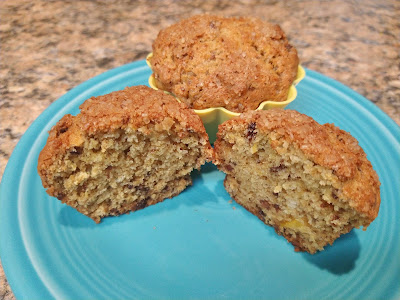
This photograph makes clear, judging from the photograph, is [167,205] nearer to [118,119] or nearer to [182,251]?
[182,251]

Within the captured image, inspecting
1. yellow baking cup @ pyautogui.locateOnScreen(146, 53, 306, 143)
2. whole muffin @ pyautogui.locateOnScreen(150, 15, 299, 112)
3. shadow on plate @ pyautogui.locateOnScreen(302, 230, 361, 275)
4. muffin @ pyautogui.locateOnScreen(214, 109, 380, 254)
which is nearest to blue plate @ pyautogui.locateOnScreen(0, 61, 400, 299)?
shadow on plate @ pyautogui.locateOnScreen(302, 230, 361, 275)

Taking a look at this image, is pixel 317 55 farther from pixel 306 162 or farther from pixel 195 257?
pixel 195 257

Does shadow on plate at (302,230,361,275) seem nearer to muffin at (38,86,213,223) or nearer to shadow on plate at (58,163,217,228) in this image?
shadow on plate at (58,163,217,228)

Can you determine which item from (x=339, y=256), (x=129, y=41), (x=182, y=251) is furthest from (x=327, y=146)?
(x=129, y=41)

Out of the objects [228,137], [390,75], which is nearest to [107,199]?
[228,137]

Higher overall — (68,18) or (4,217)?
(68,18)

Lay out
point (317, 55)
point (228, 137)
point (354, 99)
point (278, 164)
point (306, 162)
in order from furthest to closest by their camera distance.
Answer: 1. point (317, 55)
2. point (354, 99)
3. point (228, 137)
4. point (278, 164)
5. point (306, 162)
